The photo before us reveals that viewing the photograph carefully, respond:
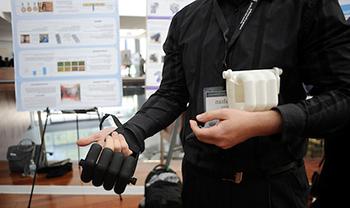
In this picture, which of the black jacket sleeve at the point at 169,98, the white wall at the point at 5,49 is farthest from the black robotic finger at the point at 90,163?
the white wall at the point at 5,49

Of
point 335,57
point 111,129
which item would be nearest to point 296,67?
point 335,57

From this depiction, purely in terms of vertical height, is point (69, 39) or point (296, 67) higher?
point (69, 39)

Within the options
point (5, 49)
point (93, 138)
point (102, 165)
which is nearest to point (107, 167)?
point (102, 165)

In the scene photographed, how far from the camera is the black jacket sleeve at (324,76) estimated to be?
614mm

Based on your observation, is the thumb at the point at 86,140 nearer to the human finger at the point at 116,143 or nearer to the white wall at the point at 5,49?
the human finger at the point at 116,143

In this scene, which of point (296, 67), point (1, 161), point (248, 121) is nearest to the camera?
point (248, 121)

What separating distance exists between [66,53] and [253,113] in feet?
6.38

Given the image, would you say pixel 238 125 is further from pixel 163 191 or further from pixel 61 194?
pixel 61 194

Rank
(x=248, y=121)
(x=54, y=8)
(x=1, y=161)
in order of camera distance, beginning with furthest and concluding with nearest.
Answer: (x=1, y=161) → (x=54, y=8) → (x=248, y=121)

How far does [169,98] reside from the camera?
94cm

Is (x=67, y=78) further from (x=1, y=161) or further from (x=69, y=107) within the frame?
(x=1, y=161)

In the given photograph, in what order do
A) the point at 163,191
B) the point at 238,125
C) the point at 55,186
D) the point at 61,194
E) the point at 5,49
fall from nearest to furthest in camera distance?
the point at 238,125 → the point at 163,191 → the point at 61,194 → the point at 55,186 → the point at 5,49

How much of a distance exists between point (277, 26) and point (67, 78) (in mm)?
1866

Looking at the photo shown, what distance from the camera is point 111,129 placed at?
810 mm
